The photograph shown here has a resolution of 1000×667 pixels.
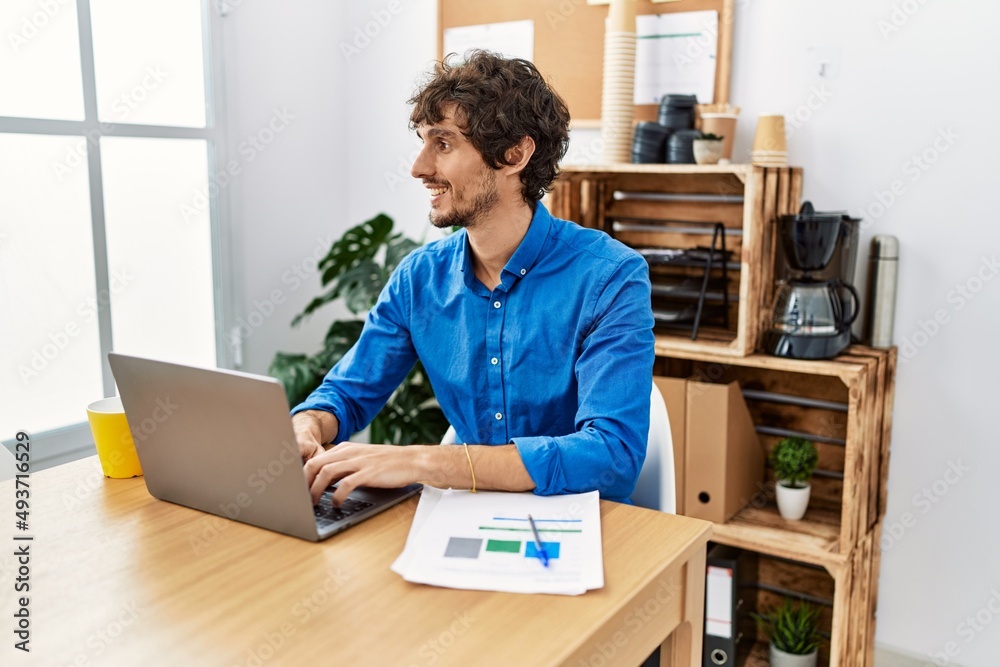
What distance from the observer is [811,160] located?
91.4 inches

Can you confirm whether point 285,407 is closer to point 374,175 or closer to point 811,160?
point 811,160

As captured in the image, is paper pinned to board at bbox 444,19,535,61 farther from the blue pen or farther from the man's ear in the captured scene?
the blue pen

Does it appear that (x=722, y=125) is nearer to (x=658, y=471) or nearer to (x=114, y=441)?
(x=658, y=471)

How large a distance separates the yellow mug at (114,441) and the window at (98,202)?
43.5 inches

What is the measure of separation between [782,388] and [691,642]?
137cm

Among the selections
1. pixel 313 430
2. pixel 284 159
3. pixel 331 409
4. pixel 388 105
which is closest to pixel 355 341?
pixel 284 159

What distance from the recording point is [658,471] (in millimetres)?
1538

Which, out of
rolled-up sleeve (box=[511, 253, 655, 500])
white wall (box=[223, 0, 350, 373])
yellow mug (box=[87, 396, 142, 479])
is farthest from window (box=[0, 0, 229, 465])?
rolled-up sleeve (box=[511, 253, 655, 500])

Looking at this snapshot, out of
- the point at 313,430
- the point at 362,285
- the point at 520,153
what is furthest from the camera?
the point at 362,285

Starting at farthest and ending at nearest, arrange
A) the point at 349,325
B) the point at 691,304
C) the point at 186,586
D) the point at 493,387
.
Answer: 1. the point at 349,325
2. the point at 691,304
3. the point at 493,387
4. the point at 186,586

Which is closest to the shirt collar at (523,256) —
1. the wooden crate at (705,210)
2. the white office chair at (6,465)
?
the wooden crate at (705,210)

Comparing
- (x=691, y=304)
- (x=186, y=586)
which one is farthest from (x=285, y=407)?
(x=691, y=304)

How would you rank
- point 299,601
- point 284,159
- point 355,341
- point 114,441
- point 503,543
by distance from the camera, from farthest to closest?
point 284,159
point 355,341
point 114,441
point 503,543
point 299,601

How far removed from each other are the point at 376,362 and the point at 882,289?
129 cm
